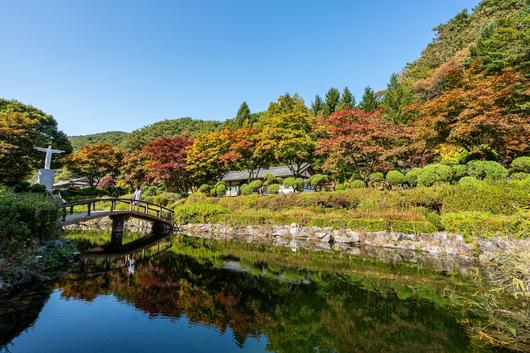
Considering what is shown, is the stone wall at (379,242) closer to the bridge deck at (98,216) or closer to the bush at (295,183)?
the bridge deck at (98,216)

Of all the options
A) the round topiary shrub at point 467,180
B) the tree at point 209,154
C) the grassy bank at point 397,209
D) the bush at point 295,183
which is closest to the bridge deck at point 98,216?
the grassy bank at point 397,209

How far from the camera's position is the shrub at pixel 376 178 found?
70.5 feet

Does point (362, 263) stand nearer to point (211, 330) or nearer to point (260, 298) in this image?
point (260, 298)

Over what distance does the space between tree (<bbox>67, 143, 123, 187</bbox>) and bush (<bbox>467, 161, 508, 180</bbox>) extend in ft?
130

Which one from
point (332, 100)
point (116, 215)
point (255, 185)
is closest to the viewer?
point (116, 215)

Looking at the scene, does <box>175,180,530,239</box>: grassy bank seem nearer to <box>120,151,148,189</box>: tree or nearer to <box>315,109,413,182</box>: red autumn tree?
<box>315,109,413,182</box>: red autumn tree

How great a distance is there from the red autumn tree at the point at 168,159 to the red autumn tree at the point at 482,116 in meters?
23.4

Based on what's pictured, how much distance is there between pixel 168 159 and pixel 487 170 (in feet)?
92.4

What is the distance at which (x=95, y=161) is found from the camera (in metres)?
38.1

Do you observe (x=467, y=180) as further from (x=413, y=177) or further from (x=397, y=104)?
(x=397, y=104)

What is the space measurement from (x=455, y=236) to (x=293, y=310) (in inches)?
435

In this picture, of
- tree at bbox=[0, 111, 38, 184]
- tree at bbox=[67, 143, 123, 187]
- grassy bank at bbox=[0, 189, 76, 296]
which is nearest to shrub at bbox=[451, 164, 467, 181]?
grassy bank at bbox=[0, 189, 76, 296]

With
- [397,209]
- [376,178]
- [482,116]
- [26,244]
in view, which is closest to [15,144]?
[26,244]

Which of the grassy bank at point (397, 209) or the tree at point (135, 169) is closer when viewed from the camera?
the grassy bank at point (397, 209)
